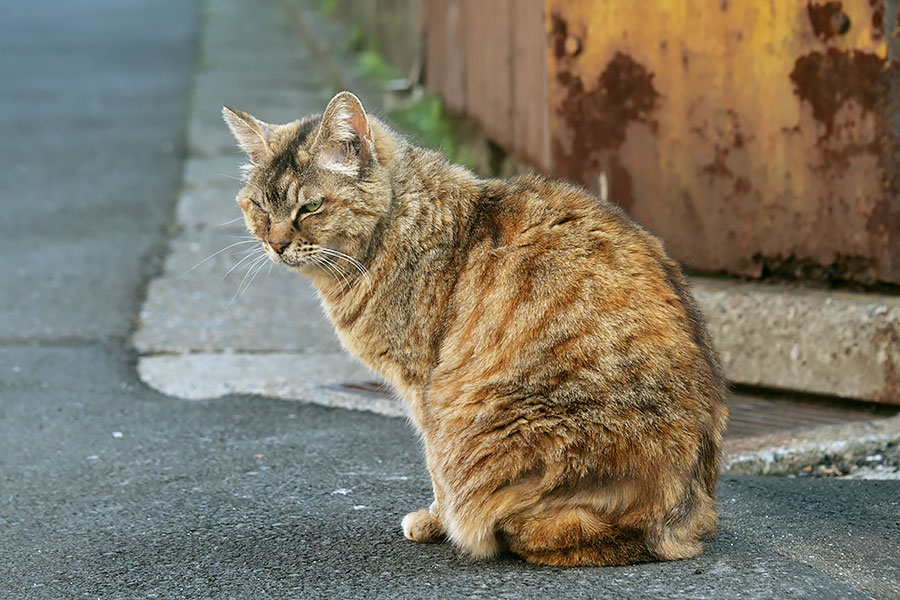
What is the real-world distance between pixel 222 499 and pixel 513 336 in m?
1.30

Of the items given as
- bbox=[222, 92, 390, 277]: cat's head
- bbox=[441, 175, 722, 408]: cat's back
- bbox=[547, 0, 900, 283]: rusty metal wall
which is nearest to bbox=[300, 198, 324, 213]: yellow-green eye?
bbox=[222, 92, 390, 277]: cat's head

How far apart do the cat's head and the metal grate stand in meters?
1.37

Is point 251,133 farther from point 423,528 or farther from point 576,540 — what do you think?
point 576,540

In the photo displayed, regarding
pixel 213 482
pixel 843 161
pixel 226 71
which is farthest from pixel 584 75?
pixel 226 71

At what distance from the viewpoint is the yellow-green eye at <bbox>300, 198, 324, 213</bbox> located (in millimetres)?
3416

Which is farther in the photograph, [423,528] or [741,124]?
[741,124]

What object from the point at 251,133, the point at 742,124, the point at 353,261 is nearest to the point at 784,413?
→ the point at 742,124

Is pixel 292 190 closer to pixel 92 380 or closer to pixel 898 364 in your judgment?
pixel 92 380

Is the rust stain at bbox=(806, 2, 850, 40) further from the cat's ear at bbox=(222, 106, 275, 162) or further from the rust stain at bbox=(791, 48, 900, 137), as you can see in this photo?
the cat's ear at bbox=(222, 106, 275, 162)

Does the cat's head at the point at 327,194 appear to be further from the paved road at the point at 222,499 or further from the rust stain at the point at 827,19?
the rust stain at the point at 827,19

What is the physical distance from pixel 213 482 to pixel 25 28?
12.3m

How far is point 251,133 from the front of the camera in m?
3.65

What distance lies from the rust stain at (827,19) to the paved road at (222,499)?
178cm

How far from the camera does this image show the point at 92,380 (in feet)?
16.6
